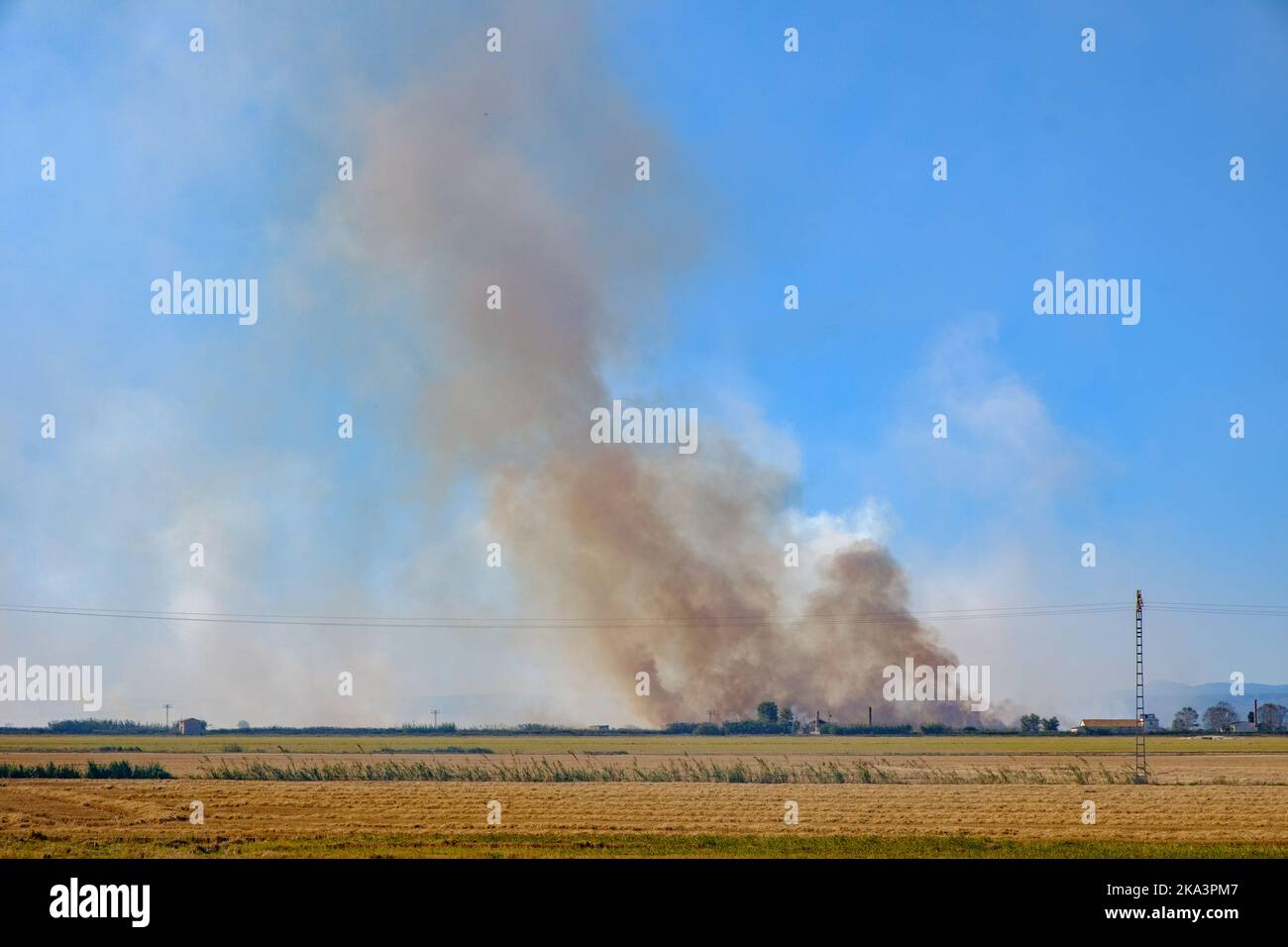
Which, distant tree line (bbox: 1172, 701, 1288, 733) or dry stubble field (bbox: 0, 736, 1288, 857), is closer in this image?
dry stubble field (bbox: 0, 736, 1288, 857)

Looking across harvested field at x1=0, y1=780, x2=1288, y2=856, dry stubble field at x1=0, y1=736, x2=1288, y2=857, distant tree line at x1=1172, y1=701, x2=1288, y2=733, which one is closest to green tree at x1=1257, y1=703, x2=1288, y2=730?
distant tree line at x1=1172, y1=701, x2=1288, y2=733

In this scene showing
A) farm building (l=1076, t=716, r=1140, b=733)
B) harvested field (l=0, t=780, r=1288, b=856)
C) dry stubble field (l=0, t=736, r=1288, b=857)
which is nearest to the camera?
dry stubble field (l=0, t=736, r=1288, b=857)

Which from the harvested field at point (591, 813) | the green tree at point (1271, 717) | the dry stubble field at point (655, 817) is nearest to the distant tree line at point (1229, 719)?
the green tree at point (1271, 717)

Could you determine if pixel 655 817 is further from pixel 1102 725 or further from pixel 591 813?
pixel 1102 725

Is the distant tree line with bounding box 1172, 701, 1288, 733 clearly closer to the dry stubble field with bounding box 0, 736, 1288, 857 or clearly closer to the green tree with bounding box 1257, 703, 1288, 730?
the green tree with bounding box 1257, 703, 1288, 730

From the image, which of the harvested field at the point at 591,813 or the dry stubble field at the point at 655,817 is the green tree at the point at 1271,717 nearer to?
the dry stubble field at the point at 655,817

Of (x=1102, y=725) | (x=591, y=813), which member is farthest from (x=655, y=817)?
(x=1102, y=725)

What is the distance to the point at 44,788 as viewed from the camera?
4841 cm

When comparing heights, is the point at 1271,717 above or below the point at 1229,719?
below
